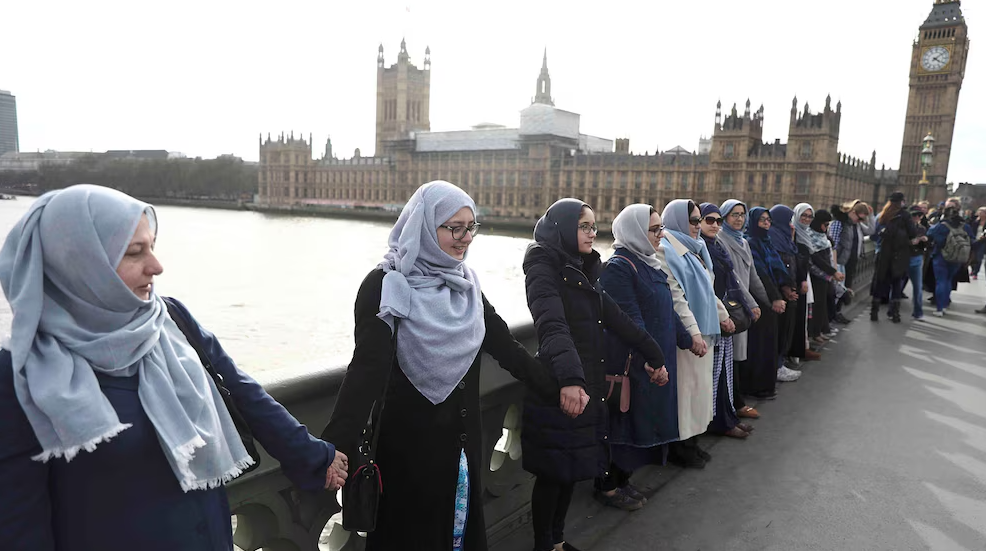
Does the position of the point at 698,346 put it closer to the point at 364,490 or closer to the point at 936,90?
the point at 364,490

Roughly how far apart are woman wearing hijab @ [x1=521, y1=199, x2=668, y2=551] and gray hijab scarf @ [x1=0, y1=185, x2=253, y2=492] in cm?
122

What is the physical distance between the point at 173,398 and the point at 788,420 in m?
3.71

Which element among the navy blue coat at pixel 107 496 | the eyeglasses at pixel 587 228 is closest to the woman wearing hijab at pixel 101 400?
the navy blue coat at pixel 107 496

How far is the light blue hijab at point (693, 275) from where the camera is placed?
3166 millimetres

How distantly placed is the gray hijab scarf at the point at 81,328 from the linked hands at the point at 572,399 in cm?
113

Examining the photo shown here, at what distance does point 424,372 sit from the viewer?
159 centimetres

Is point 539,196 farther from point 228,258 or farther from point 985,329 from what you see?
point 985,329

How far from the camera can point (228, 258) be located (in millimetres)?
39000

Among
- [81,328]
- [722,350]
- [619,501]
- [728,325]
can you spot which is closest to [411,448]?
[81,328]

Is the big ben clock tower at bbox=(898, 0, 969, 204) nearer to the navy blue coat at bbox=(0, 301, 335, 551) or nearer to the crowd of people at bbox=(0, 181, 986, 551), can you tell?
the crowd of people at bbox=(0, 181, 986, 551)

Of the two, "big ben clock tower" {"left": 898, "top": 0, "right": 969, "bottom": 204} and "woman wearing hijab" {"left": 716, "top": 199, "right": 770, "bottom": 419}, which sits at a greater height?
"big ben clock tower" {"left": 898, "top": 0, "right": 969, "bottom": 204}

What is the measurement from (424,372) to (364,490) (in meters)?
0.31

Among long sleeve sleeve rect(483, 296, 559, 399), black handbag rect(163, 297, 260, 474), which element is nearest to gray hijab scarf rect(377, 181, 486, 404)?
long sleeve sleeve rect(483, 296, 559, 399)

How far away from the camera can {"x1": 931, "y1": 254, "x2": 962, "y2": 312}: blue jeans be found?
747cm
